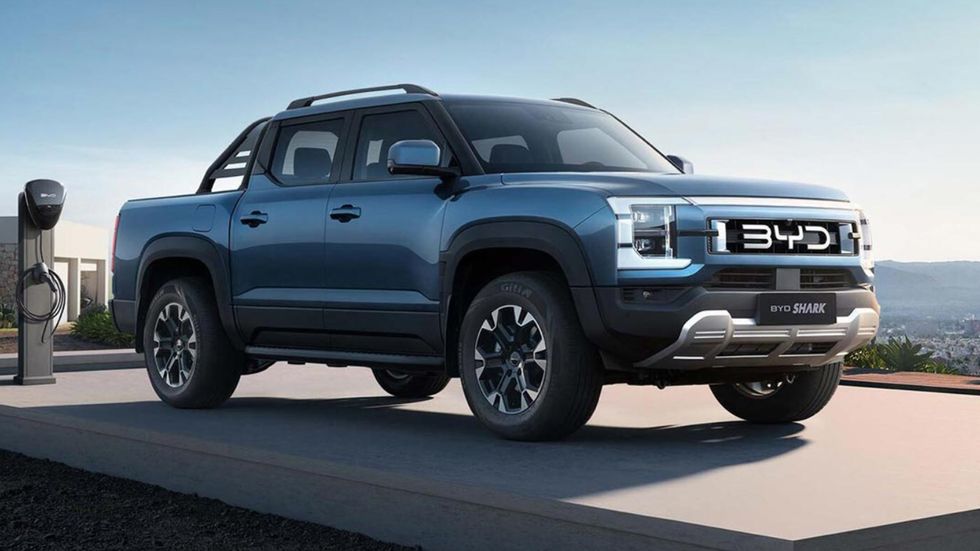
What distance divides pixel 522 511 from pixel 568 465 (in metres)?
0.93

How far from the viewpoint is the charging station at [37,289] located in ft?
35.4

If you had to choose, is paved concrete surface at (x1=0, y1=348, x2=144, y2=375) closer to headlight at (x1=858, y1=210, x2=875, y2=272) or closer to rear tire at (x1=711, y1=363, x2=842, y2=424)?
rear tire at (x1=711, y1=363, x2=842, y2=424)

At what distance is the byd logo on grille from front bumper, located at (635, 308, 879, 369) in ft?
0.25

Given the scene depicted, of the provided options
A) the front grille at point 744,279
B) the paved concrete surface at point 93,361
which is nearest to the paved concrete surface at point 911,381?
the front grille at point 744,279

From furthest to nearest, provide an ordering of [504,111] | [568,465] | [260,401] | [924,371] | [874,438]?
[924,371]
[260,401]
[504,111]
[874,438]
[568,465]

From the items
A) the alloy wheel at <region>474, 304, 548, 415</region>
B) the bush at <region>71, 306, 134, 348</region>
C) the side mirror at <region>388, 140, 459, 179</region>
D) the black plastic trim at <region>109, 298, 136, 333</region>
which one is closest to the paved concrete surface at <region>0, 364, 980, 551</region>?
the alloy wheel at <region>474, 304, 548, 415</region>

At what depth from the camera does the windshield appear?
24.0 ft

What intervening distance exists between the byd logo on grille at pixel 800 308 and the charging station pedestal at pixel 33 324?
6.81 m

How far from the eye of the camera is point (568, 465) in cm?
599

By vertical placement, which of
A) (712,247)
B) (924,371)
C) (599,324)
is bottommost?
(924,371)

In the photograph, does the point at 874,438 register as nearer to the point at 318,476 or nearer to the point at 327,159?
the point at 318,476

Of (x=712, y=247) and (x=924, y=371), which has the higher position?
(x=712, y=247)

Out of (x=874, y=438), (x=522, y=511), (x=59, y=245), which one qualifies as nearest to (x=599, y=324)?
(x=522, y=511)

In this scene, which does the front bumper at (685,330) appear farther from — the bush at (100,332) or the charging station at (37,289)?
the bush at (100,332)
